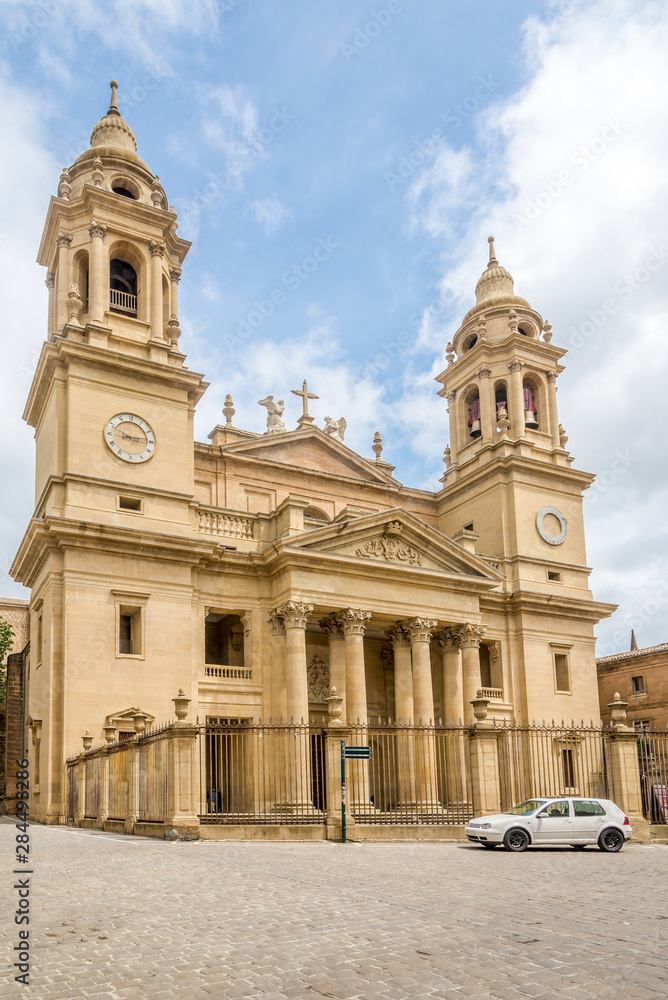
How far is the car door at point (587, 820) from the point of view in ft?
60.5

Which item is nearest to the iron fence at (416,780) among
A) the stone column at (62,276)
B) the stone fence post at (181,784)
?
the stone fence post at (181,784)

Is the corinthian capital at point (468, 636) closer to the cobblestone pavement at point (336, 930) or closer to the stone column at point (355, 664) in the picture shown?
the stone column at point (355, 664)

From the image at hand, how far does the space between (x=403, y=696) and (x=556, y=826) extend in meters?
13.1

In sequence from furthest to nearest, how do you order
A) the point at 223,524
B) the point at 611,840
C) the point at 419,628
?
1. the point at 419,628
2. the point at 223,524
3. the point at 611,840

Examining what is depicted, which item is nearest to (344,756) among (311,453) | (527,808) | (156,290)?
(527,808)

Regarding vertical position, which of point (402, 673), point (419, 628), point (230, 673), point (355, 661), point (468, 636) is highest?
point (419, 628)

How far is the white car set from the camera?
59.1 ft

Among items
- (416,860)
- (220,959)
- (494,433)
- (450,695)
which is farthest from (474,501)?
(220,959)

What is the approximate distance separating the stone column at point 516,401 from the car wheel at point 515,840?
930 inches

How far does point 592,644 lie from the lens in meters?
38.6

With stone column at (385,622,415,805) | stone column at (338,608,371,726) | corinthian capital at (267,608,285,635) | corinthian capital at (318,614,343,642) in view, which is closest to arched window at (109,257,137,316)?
corinthian capital at (267,608,285,635)

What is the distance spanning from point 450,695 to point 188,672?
977 centimetres

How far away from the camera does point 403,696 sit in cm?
3128

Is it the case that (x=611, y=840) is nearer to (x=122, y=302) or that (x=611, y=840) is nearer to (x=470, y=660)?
(x=470, y=660)
